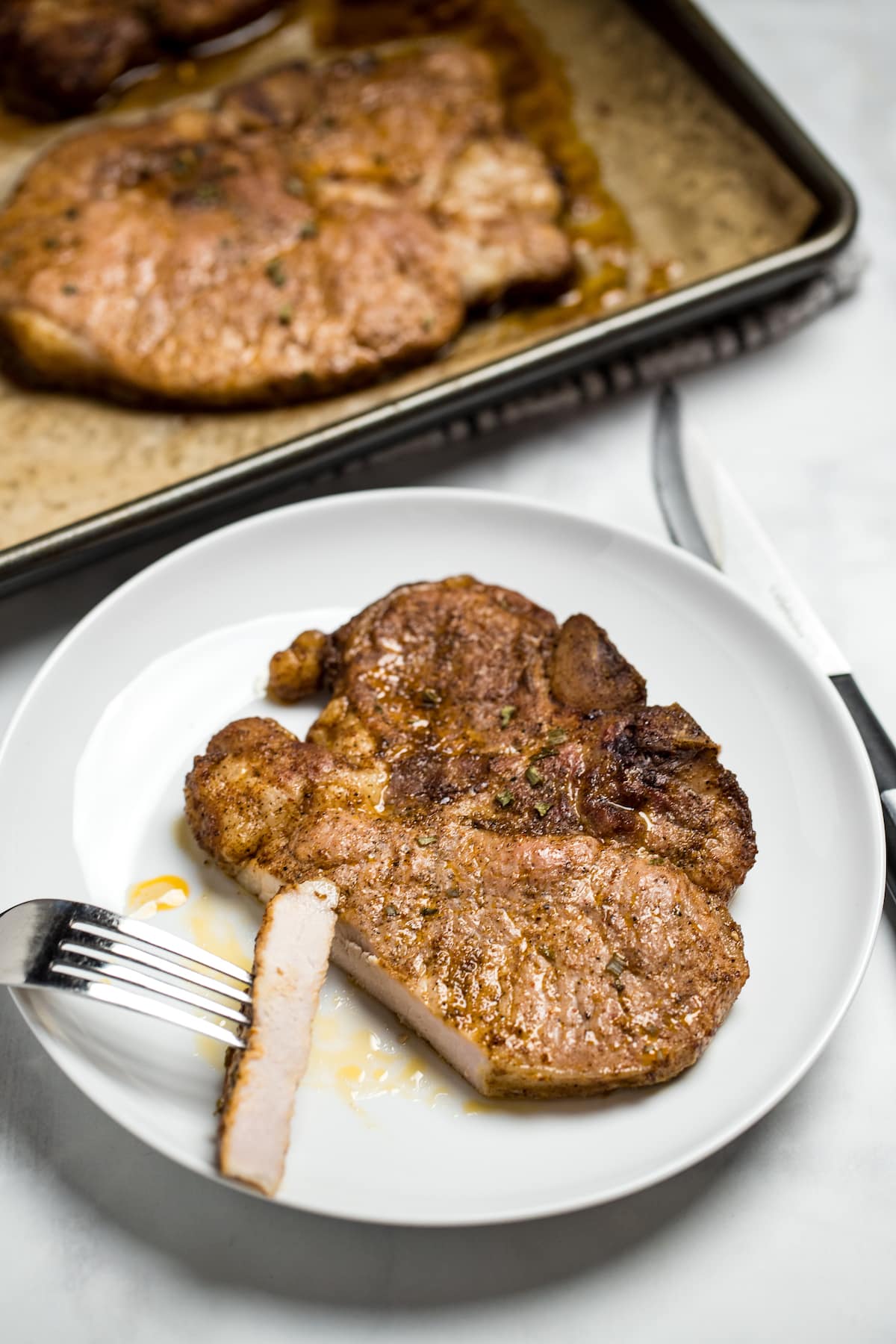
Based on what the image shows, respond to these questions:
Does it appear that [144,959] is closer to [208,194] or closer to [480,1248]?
[480,1248]

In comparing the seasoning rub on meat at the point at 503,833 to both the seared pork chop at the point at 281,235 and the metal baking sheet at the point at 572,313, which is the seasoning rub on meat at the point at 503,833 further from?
the seared pork chop at the point at 281,235

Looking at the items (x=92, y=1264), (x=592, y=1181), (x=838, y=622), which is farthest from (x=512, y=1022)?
(x=838, y=622)

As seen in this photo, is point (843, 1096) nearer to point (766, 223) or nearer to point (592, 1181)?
point (592, 1181)

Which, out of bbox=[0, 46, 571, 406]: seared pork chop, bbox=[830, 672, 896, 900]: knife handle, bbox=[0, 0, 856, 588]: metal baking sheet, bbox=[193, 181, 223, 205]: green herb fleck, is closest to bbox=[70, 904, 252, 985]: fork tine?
bbox=[0, 0, 856, 588]: metal baking sheet

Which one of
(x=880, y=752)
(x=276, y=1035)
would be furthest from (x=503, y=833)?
(x=880, y=752)

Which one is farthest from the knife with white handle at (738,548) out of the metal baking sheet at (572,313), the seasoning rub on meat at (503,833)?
the seasoning rub on meat at (503,833)

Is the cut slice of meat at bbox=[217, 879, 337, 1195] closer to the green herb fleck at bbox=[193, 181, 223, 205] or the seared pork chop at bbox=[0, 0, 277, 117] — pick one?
the green herb fleck at bbox=[193, 181, 223, 205]
